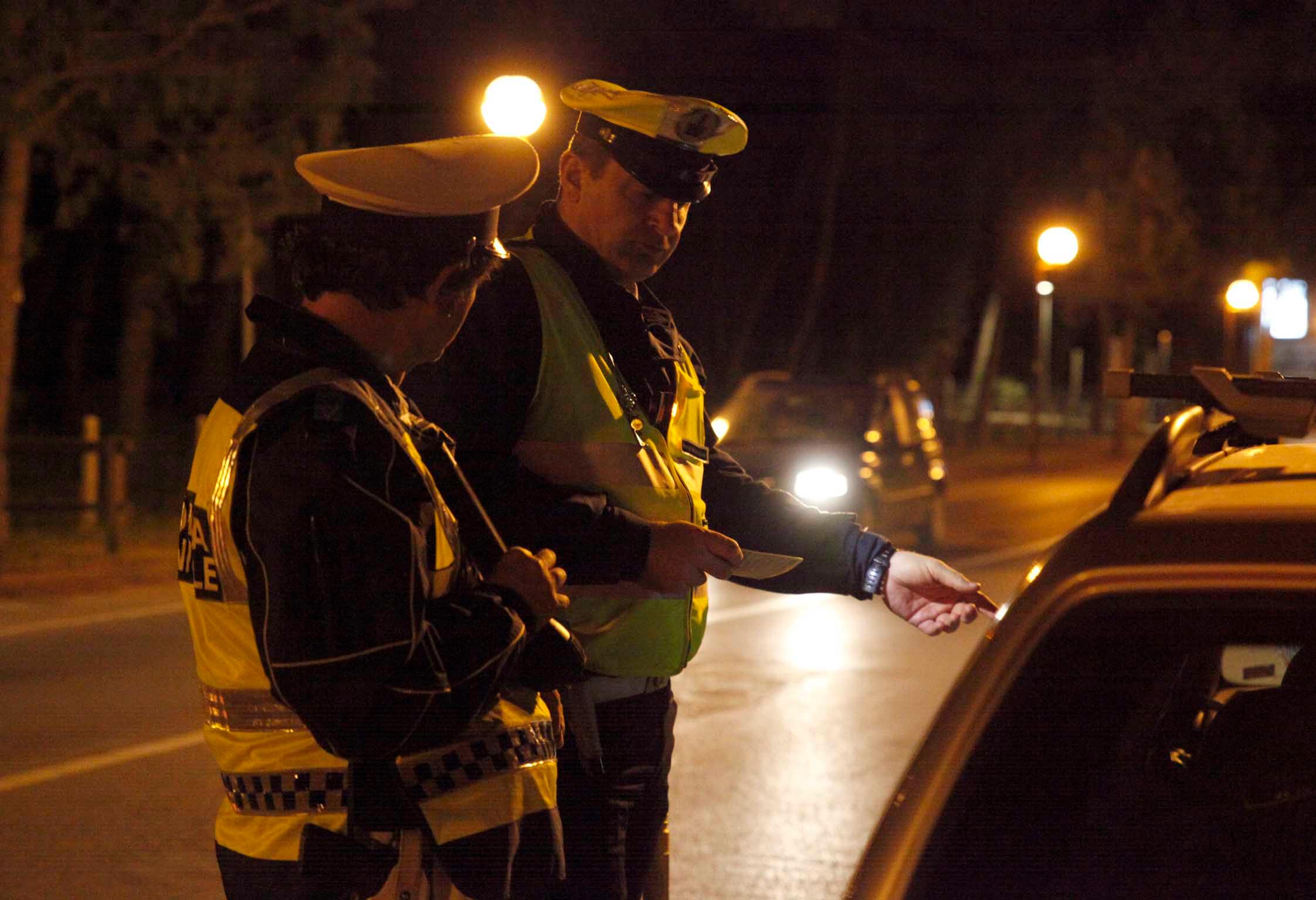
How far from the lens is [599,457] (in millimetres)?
2844

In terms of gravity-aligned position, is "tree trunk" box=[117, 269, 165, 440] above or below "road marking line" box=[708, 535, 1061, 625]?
below

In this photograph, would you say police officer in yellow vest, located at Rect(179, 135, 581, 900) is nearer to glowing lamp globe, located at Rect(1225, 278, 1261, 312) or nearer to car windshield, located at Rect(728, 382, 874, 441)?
car windshield, located at Rect(728, 382, 874, 441)

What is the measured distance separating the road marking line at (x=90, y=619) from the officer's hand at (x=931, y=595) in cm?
890

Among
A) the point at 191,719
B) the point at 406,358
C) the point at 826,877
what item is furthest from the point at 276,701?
the point at 191,719

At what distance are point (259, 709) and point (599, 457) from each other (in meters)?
0.82

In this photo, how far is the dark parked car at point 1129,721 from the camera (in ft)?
5.68

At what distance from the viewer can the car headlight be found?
1410cm

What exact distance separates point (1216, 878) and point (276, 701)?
1.10 metres

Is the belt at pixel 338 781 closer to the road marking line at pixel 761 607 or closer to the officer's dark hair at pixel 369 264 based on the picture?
the officer's dark hair at pixel 369 264

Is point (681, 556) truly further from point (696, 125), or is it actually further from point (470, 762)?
point (696, 125)

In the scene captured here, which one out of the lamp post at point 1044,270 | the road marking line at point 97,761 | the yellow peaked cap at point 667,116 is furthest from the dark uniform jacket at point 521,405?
the lamp post at point 1044,270

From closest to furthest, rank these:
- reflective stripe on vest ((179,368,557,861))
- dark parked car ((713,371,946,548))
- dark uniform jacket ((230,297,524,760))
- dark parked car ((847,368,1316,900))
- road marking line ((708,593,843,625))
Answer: dark parked car ((847,368,1316,900))
dark uniform jacket ((230,297,524,760))
reflective stripe on vest ((179,368,557,861))
road marking line ((708,593,843,625))
dark parked car ((713,371,946,548))

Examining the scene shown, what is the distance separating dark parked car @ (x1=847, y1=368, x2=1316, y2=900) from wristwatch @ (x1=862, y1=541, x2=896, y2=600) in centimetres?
94

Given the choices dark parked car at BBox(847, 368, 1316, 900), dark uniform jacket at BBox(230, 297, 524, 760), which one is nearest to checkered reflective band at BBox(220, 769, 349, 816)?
dark uniform jacket at BBox(230, 297, 524, 760)
